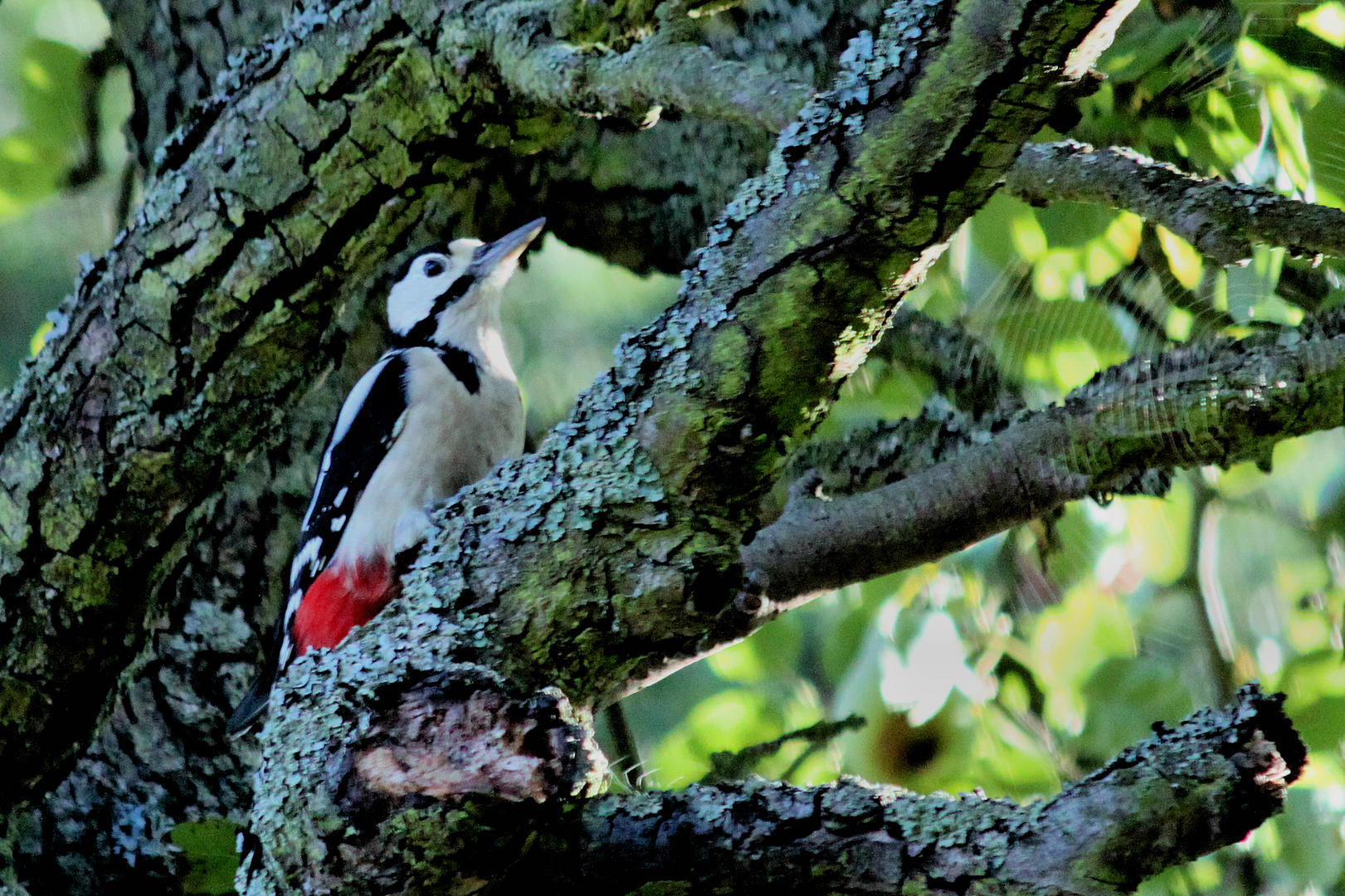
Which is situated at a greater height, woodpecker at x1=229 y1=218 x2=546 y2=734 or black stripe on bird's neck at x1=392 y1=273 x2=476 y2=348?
black stripe on bird's neck at x1=392 y1=273 x2=476 y2=348

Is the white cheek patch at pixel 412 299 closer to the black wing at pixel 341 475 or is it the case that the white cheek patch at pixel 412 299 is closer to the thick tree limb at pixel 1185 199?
the black wing at pixel 341 475

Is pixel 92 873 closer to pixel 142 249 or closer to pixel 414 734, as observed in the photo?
pixel 142 249

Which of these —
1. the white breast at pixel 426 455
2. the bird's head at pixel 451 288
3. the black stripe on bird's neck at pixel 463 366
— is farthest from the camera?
the bird's head at pixel 451 288

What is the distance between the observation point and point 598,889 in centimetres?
140

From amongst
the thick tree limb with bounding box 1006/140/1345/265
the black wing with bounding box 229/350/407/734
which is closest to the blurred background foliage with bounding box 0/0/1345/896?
the thick tree limb with bounding box 1006/140/1345/265

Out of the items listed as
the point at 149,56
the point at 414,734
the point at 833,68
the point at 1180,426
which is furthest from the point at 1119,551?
the point at 149,56

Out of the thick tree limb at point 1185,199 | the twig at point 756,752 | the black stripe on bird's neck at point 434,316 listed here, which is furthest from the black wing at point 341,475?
the thick tree limb at point 1185,199

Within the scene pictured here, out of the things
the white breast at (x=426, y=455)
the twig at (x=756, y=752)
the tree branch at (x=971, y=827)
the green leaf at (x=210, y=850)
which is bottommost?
the tree branch at (x=971, y=827)

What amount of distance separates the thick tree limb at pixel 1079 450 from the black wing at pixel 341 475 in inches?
38.9

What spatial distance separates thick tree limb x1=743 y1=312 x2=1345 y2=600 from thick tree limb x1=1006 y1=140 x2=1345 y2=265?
10 cm

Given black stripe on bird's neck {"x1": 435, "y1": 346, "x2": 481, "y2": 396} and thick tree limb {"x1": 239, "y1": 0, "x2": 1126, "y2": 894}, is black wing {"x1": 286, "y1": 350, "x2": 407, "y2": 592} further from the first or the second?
thick tree limb {"x1": 239, "y1": 0, "x2": 1126, "y2": 894}

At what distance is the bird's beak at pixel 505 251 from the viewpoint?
114 inches

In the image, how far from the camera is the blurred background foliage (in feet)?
6.80

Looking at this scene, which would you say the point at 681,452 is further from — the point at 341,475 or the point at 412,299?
the point at 412,299
